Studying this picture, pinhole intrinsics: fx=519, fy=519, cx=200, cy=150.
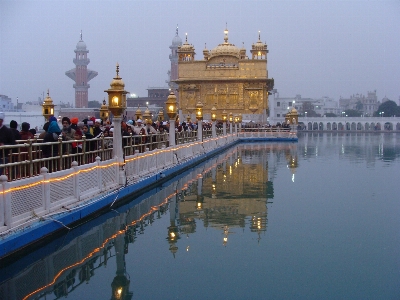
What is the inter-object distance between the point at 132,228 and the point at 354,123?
104879mm

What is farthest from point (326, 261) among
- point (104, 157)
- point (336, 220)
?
point (104, 157)

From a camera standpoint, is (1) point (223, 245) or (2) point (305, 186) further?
(2) point (305, 186)

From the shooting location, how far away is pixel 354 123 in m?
108

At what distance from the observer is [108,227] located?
8688 mm

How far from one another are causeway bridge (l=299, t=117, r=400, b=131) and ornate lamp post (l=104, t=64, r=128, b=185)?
3813 inches

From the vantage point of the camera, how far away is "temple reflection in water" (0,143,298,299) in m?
5.80

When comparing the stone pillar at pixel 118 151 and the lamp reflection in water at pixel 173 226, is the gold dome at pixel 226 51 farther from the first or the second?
the lamp reflection in water at pixel 173 226

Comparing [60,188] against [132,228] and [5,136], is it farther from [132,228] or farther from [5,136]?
[132,228]

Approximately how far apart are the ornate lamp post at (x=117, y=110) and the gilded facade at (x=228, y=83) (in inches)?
1636

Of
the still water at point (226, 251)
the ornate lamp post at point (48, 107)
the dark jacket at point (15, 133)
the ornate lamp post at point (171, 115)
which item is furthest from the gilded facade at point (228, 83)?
the dark jacket at point (15, 133)

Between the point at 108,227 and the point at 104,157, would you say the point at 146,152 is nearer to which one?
the point at 104,157

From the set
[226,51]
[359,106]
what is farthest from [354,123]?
[359,106]

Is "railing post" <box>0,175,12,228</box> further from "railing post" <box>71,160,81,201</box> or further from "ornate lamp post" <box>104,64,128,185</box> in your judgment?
"ornate lamp post" <box>104,64,128,185</box>

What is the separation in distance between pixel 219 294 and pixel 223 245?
1.96 metres
